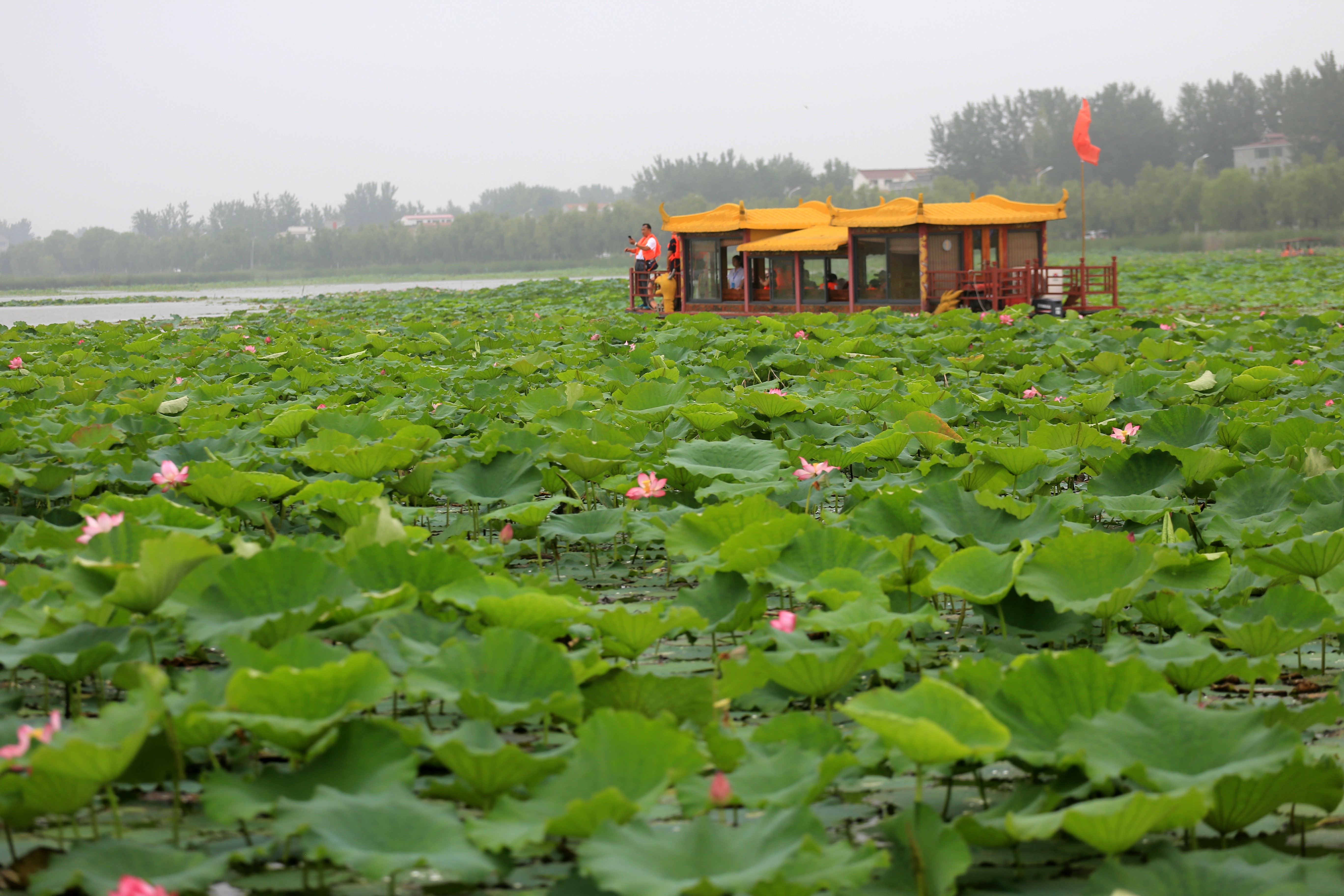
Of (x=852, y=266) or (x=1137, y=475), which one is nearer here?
(x=1137, y=475)

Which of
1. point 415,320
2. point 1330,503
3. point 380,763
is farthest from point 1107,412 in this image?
point 415,320

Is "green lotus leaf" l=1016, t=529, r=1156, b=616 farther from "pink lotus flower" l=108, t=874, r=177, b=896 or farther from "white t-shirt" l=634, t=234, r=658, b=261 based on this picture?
"white t-shirt" l=634, t=234, r=658, b=261

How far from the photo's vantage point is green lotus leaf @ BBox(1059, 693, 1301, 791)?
137 cm

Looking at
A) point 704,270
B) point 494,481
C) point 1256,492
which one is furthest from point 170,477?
point 704,270

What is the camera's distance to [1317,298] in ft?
46.3

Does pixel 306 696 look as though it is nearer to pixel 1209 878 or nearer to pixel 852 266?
pixel 1209 878

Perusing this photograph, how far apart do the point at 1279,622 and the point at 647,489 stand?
5.08 ft

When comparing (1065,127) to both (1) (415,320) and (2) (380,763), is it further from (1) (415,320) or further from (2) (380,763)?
(2) (380,763)

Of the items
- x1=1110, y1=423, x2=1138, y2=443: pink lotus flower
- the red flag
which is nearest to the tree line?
the red flag

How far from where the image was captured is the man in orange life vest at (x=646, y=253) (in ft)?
54.3

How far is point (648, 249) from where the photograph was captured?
16.6 meters

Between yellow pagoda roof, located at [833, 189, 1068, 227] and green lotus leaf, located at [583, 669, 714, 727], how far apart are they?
12.2 metres

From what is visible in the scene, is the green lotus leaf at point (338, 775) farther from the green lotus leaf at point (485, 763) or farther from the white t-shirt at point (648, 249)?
the white t-shirt at point (648, 249)

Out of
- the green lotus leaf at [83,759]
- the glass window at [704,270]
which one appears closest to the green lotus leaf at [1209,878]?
the green lotus leaf at [83,759]
